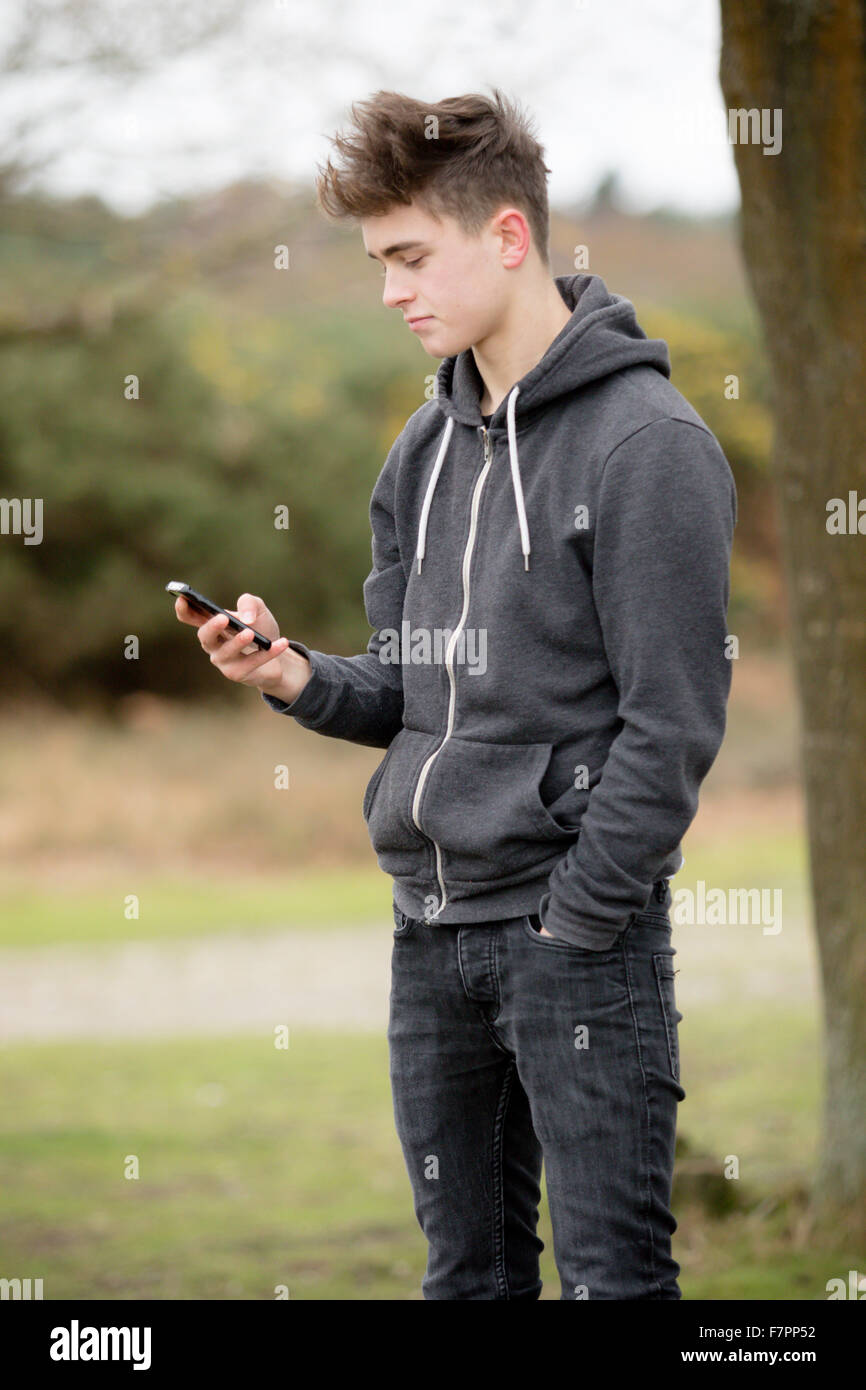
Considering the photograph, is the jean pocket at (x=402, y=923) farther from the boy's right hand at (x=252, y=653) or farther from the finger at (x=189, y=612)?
the finger at (x=189, y=612)

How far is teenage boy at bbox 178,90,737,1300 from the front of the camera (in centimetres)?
163

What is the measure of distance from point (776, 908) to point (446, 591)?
26.6ft

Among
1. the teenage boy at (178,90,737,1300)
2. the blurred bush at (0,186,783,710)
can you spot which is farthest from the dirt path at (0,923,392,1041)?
the teenage boy at (178,90,737,1300)

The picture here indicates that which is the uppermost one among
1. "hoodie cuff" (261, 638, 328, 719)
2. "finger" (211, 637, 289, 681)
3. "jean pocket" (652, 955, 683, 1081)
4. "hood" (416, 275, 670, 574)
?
"hood" (416, 275, 670, 574)

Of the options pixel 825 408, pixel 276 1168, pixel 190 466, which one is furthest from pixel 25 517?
pixel 825 408

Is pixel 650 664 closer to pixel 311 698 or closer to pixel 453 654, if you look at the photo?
pixel 453 654

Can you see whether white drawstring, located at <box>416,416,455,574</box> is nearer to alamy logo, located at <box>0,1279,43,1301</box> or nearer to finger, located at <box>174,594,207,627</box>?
finger, located at <box>174,594,207,627</box>

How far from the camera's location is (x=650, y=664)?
1.62m

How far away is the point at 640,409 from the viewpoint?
1677 millimetres

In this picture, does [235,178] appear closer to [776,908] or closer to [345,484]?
[776,908]

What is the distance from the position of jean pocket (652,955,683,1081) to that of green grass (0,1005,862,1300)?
146 cm
